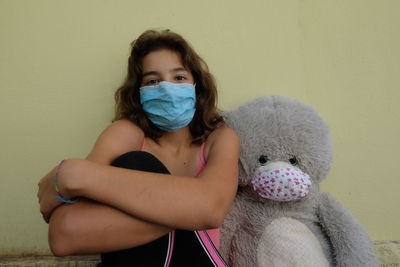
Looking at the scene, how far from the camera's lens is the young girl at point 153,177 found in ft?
2.78

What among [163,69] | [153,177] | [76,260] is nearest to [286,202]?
[153,177]

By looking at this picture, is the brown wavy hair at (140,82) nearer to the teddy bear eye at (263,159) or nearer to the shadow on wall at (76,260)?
the teddy bear eye at (263,159)

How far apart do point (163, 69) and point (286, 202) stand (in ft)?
2.06

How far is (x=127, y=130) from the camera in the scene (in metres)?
1.19

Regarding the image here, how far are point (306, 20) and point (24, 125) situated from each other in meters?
1.24

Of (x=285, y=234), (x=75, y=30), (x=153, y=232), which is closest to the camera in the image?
(x=153, y=232)

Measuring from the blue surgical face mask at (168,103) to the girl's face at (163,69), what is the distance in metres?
0.05

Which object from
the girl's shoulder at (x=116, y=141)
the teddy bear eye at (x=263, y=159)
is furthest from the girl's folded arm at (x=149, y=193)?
the teddy bear eye at (x=263, y=159)

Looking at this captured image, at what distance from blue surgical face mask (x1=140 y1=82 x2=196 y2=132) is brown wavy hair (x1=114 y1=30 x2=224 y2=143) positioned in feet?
0.26

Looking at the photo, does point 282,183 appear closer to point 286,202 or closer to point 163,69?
point 286,202

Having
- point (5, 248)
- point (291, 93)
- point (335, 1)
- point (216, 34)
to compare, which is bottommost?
point (5, 248)

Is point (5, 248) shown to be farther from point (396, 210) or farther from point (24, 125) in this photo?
point (396, 210)

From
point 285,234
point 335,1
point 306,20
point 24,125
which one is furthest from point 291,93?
point 24,125

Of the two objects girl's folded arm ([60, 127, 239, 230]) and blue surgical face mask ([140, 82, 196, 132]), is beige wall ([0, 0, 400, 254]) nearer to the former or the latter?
blue surgical face mask ([140, 82, 196, 132])
